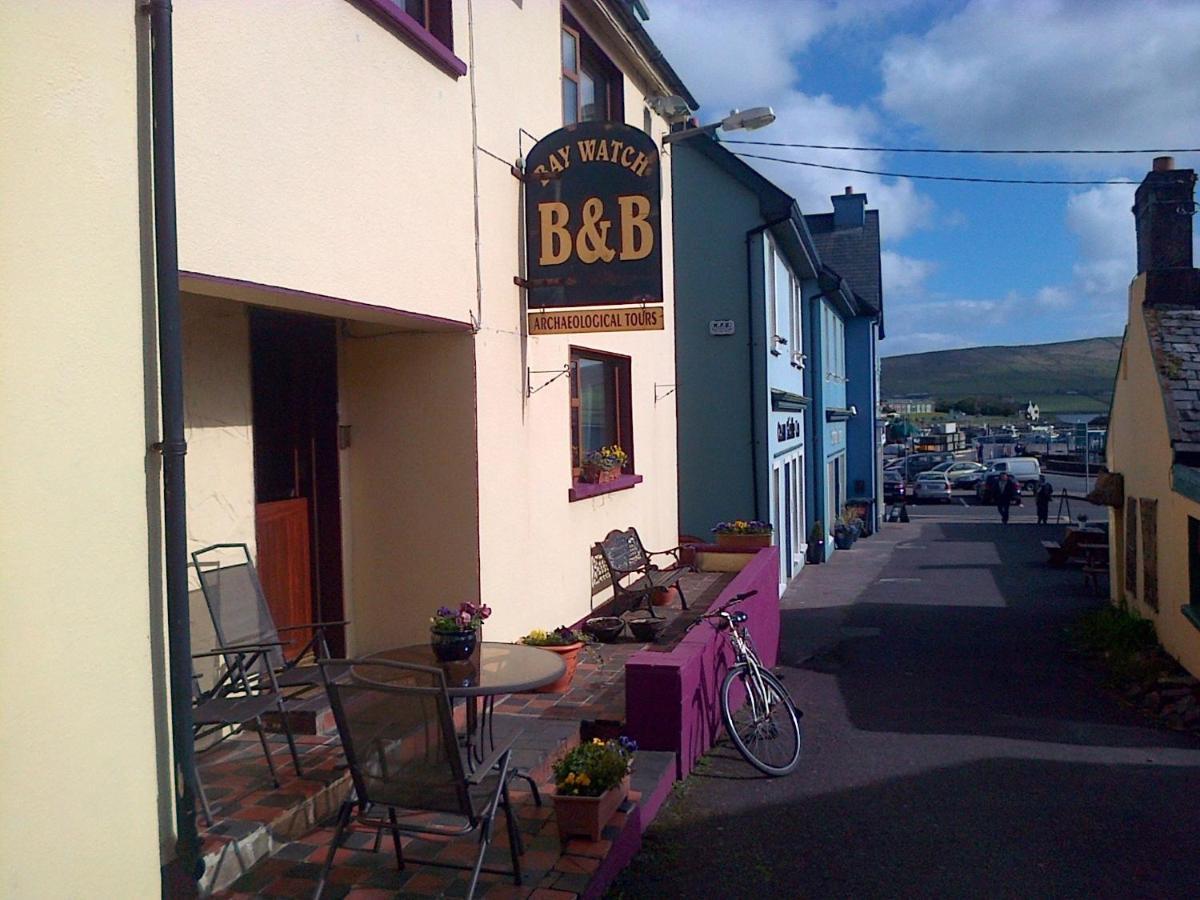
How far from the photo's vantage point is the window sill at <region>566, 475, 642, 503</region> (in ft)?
27.9

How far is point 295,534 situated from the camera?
6.41 meters

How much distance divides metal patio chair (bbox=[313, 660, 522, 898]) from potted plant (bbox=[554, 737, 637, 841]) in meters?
0.68

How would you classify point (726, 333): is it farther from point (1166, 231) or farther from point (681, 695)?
point (681, 695)

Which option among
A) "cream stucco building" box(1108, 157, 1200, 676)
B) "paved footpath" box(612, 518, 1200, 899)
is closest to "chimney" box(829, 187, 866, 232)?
"cream stucco building" box(1108, 157, 1200, 676)

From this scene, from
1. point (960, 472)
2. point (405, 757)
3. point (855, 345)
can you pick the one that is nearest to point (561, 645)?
point (405, 757)

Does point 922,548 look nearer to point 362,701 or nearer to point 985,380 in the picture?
point 362,701

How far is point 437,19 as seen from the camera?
6.48 meters

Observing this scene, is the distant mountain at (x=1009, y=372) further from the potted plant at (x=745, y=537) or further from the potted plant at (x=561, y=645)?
the potted plant at (x=561, y=645)

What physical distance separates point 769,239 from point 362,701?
14.8 metres

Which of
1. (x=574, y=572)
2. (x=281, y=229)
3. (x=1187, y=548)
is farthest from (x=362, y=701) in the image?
(x=1187, y=548)

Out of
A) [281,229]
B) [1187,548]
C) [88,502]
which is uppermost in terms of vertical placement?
[281,229]

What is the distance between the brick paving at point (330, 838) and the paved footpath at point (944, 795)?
0.57m

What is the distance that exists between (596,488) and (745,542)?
3530 mm

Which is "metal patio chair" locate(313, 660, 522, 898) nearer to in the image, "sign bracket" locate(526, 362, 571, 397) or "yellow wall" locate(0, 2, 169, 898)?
"yellow wall" locate(0, 2, 169, 898)
